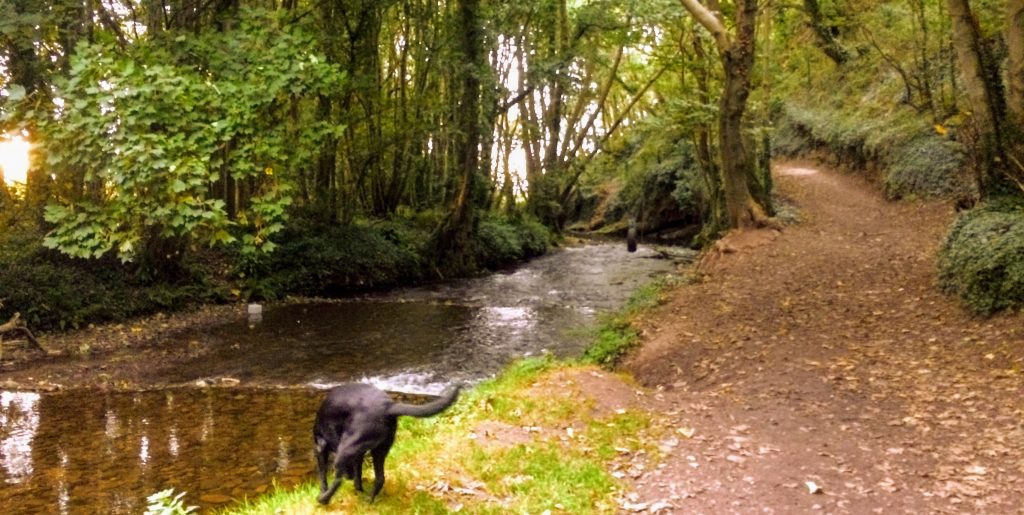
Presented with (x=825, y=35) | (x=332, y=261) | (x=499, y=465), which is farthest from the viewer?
(x=825, y=35)

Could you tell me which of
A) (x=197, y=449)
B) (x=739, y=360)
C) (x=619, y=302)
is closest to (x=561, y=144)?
(x=619, y=302)

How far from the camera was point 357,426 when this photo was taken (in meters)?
4.44

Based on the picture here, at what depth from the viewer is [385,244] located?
20.9 meters

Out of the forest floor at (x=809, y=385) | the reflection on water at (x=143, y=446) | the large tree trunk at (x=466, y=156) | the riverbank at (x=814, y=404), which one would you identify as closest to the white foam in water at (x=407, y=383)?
the reflection on water at (x=143, y=446)

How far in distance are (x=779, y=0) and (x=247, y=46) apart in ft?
51.5

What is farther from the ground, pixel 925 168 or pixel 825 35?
pixel 825 35

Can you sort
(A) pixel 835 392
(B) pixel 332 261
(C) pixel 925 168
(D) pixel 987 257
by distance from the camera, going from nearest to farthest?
(A) pixel 835 392 < (D) pixel 987 257 < (B) pixel 332 261 < (C) pixel 925 168

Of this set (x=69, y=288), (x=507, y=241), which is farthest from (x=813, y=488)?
(x=507, y=241)

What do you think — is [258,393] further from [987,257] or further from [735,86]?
[735,86]

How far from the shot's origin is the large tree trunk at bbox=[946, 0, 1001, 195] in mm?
11086

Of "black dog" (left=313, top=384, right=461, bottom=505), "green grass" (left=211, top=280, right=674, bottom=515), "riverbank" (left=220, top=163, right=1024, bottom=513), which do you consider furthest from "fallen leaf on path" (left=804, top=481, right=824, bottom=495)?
"black dog" (left=313, top=384, right=461, bottom=505)

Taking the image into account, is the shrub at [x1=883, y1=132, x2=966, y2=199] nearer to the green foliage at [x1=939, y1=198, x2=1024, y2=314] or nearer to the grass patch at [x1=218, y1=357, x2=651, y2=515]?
the green foliage at [x1=939, y1=198, x2=1024, y2=314]

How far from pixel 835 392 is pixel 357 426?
5435 mm

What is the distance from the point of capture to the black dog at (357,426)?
4.43m
